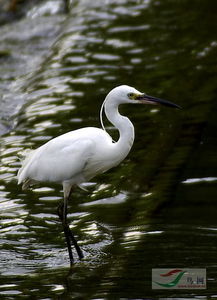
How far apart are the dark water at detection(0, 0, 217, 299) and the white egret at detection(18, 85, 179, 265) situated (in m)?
0.46

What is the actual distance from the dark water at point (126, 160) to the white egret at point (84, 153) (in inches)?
18.0

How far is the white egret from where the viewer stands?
6770 mm

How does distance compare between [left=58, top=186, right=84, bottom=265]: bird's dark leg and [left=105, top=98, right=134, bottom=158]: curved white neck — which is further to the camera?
[left=58, top=186, right=84, bottom=265]: bird's dark leg

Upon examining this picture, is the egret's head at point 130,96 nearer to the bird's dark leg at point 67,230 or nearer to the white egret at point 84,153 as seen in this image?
the white egret at point 84,153

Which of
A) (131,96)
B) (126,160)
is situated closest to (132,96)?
(131,96)

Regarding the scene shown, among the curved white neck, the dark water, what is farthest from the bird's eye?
the dark water

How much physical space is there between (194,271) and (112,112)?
5.56ft

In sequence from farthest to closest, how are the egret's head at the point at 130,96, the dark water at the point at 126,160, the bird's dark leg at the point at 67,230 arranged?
1. the bird's dark leg at the point at 67,230
2. the egret's head at the point at 130,96
3. the dark water at the point at 126,160

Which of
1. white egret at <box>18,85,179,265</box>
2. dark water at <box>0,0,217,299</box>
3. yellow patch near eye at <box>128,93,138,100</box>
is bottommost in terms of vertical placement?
dark water at <box>0,0,217,299</box>

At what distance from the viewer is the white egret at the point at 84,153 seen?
6.77 meters

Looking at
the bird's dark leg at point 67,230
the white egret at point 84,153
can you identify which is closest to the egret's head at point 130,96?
the white egret at point 84,153

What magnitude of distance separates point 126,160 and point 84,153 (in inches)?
78.2

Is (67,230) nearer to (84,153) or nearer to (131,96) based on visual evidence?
(84,153)

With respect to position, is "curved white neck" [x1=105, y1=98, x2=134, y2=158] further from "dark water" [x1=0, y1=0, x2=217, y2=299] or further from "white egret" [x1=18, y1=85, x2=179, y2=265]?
"dark water" [x1=0, y1=0, x2=217, y2=299]
